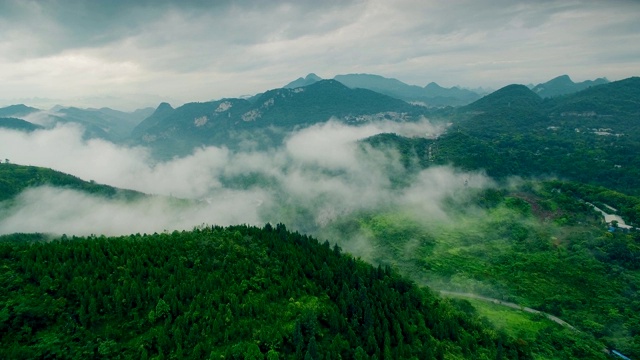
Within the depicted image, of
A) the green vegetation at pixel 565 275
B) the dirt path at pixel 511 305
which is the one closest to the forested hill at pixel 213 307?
the dirt path at pixel 511 305

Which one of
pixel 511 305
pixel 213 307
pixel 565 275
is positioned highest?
pixel 213 307

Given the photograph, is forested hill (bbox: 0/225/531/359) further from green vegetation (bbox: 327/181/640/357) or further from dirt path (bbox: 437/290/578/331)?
green vegetation (bbox: 327/181/640/357)

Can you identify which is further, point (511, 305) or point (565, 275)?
point (565, 275)

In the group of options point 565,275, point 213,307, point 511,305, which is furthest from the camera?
point 565,275

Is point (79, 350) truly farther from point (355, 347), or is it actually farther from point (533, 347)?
point (533, 347)

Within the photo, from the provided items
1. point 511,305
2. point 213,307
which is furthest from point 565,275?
point 213,307

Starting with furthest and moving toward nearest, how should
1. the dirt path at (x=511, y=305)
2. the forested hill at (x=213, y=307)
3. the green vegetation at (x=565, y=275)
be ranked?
1. the dirt path at (x=511, y=305)
2. the green vegetation at (x=565, y=275)
3. the forested hill at (x=213, y=307)

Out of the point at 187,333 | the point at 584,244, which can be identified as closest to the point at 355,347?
the point at 187,333

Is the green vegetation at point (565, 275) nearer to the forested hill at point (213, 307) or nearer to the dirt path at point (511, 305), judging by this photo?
the dirt path at point (511, 305)

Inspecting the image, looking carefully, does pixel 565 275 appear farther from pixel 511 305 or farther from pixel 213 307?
pixel 213 307
